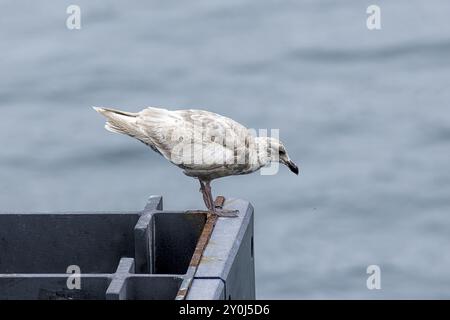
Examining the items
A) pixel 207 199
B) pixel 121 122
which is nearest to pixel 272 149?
pixel 207 199

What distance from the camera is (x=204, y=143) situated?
14.8m

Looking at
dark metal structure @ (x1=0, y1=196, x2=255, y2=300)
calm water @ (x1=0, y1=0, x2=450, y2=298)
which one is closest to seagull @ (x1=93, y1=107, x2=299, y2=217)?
dark metal structure @ (x1=0, y1=196, x2=255, y2=300)

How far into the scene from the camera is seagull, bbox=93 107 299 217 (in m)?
14.8

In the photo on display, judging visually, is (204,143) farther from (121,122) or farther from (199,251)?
(199,251)

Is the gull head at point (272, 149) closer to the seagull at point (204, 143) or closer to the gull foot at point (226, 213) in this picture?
the seagull at point (204, 143)

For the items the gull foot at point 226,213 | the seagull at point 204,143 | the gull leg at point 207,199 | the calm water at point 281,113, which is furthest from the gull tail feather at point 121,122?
the calm water at point 281,113

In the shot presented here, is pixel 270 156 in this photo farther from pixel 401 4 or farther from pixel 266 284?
pixel 401 4

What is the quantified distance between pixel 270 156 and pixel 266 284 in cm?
895

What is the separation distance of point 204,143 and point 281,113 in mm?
12579

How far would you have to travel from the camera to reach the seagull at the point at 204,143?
14.8 m
